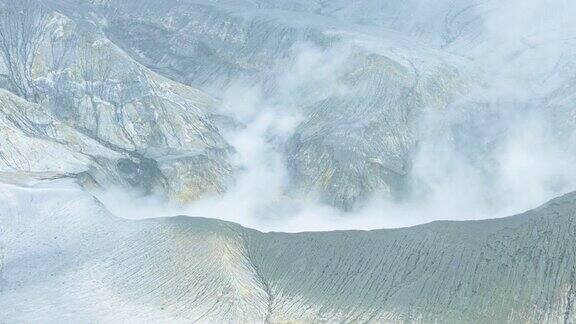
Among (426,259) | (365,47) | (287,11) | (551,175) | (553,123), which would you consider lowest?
(426,259)

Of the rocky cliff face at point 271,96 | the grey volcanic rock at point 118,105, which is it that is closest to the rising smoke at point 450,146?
the rocky cliff face at point 271,96

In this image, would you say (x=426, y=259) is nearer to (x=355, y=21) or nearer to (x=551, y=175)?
(x=551, y=175)

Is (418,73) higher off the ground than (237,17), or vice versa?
(237,17)

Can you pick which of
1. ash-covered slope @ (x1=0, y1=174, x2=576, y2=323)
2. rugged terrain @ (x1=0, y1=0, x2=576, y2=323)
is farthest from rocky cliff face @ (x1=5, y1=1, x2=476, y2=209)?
ash-covered slope @ (x1=0, y1=174, x2=576, y2=323)

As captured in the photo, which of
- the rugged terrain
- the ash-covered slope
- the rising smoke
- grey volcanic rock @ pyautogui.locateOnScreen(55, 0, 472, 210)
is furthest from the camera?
grey volcanic rock @ pyautogui.locateOnScreen(55, 0, 472, 210)

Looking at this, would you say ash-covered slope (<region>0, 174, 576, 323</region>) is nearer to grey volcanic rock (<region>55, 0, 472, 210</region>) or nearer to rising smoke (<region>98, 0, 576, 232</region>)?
rising smoke (<region>98, 0, 576, 232</region>)

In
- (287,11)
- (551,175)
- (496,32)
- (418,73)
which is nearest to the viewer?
(551,175)

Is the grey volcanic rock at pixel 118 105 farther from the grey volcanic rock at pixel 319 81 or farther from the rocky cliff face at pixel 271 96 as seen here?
the grey volcanic rock at pixel 319 81

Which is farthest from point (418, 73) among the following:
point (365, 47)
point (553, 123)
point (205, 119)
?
point (205, 119)
